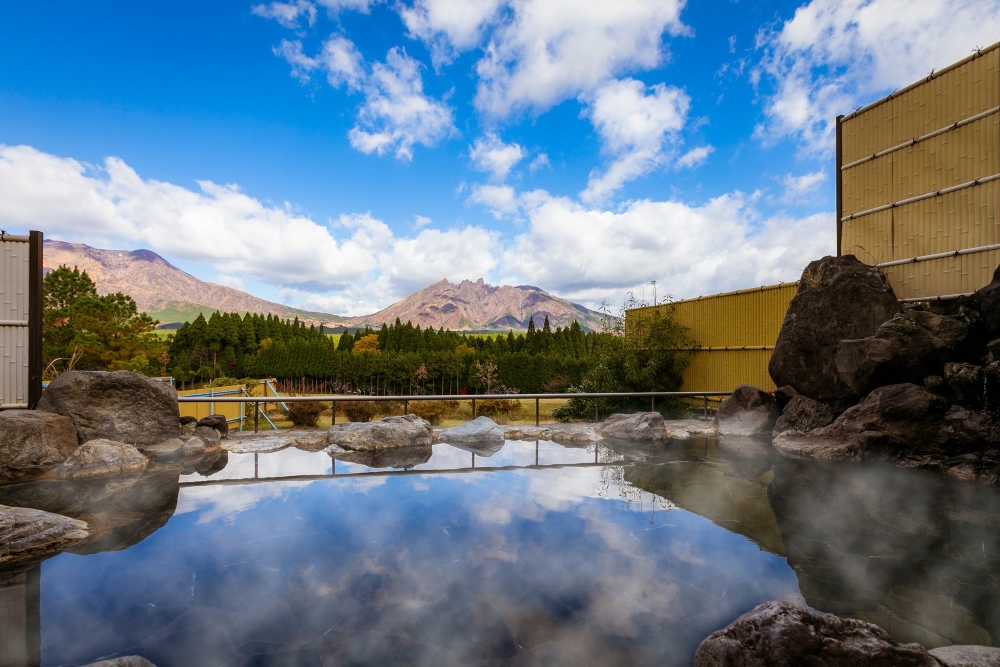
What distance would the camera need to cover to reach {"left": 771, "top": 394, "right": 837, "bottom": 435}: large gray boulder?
8289 mm

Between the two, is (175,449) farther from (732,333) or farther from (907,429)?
(732,333)

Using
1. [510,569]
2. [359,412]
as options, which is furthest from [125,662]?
[359,412]

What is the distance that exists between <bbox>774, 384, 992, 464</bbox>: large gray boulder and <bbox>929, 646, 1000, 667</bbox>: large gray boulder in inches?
199

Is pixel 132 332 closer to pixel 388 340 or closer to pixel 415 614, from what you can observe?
pixel 388 340

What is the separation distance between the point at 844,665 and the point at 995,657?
87 centimetres

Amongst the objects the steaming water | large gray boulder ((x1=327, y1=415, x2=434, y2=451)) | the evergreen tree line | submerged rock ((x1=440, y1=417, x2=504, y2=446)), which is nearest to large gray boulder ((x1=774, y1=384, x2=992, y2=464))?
the steaming water

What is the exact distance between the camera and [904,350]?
745 cm

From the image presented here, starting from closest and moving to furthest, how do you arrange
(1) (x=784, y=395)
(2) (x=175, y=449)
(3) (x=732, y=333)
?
(2) (x=175, y=449) → (1) (x=784, y=395) → (3) (x=732, y=333)

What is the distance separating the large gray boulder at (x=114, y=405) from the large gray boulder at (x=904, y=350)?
392 inches

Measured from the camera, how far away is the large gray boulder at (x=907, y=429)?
21.2 ft

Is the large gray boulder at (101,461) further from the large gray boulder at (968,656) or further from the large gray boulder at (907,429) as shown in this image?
the large gray boulder at (907,429)

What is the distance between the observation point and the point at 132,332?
2292 centimetres

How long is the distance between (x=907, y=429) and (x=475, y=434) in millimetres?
5943

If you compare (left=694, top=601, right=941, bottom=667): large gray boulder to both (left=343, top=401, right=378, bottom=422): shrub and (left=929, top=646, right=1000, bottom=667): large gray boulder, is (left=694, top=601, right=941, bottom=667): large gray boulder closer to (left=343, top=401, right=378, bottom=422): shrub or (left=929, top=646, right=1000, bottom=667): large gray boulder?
(left=929, top=646, right=1000, bottom=667): large gray boulder
